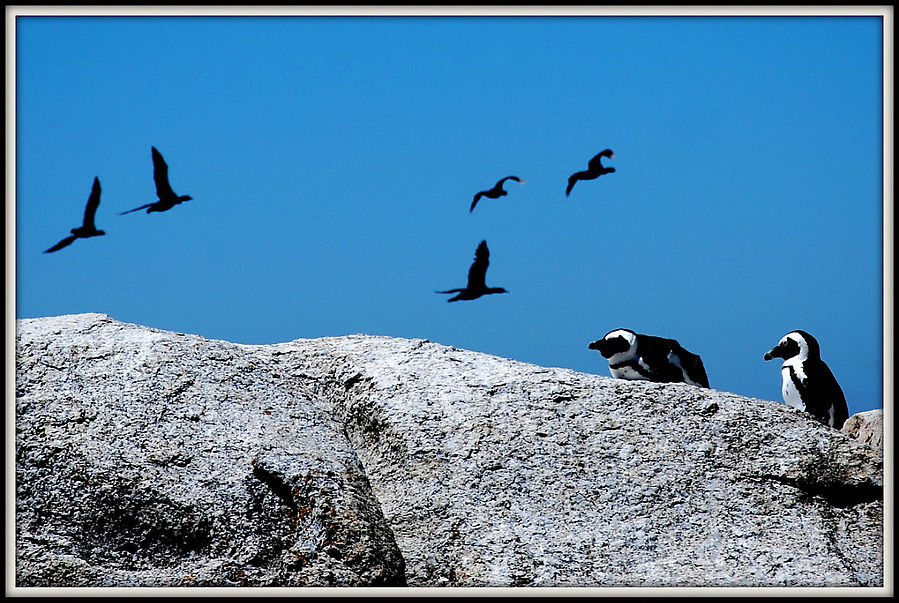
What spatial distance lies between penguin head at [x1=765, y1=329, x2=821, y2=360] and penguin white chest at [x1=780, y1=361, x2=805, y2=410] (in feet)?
0.72

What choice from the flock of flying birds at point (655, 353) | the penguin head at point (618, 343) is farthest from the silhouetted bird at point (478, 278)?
the penguin head at point (618, 343)

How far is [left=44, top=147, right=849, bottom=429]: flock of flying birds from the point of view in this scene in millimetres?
11594

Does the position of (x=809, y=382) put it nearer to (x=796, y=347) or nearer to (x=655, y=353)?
(x=796, y=347)

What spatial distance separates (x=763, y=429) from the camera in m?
10.6

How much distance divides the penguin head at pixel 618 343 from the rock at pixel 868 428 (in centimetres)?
251

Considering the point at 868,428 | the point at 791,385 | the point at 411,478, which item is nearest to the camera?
the point at 411,478

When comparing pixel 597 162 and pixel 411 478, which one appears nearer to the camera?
pixel 411 478

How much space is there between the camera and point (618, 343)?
12617 mm

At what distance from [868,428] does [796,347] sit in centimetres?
160

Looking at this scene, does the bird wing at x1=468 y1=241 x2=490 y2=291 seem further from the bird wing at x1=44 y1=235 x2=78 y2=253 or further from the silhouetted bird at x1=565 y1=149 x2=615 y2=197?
the bird wing at x1=44 y1=235 x2=78 y2=253

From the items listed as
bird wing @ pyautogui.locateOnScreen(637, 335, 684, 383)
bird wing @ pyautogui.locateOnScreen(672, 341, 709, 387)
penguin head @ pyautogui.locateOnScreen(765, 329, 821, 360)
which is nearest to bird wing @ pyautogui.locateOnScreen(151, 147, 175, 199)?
bird wing @ pyautogui.locateOnScreen(637, 335, 684, 383)

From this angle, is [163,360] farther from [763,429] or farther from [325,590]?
[763,429]

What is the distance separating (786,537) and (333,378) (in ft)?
16.4

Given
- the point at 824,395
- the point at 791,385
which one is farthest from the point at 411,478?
the point at 824,395
